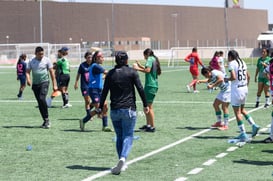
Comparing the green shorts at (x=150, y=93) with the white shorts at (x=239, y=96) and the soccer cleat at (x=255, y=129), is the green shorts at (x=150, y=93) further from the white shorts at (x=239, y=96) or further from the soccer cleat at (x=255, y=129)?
the soccer cleat at (x=255, y=129)

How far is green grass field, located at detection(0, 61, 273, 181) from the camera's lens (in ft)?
33.8

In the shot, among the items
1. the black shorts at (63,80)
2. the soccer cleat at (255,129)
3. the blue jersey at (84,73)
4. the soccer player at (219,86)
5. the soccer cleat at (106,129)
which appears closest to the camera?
the soccer cleat at (255,129)

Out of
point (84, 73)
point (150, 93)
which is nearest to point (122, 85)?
point (150, 93)

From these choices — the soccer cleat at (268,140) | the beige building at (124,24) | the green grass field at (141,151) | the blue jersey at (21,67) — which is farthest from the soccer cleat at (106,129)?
the beige building at (124,24)

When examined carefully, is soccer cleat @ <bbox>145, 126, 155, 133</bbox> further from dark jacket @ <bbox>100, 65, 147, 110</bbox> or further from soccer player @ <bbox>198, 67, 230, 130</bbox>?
dark jacket @ <bbox>100, 65, 147, 110</bbox>

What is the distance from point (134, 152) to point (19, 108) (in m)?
10.2

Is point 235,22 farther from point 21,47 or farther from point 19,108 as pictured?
point 19,108

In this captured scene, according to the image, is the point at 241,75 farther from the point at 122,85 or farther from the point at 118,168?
the point at 118,168

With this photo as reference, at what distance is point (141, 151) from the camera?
12523 millimetres

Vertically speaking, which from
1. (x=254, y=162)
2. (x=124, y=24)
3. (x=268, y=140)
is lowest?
(x=254, y=162)

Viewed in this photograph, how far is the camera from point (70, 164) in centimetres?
1123

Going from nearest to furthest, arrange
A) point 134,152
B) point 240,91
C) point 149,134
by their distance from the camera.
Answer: point 134,152
point 240,91
point 149,134

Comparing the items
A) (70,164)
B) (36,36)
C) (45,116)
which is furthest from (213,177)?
(36,36)

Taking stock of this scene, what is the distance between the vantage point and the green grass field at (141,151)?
33.8 feet
